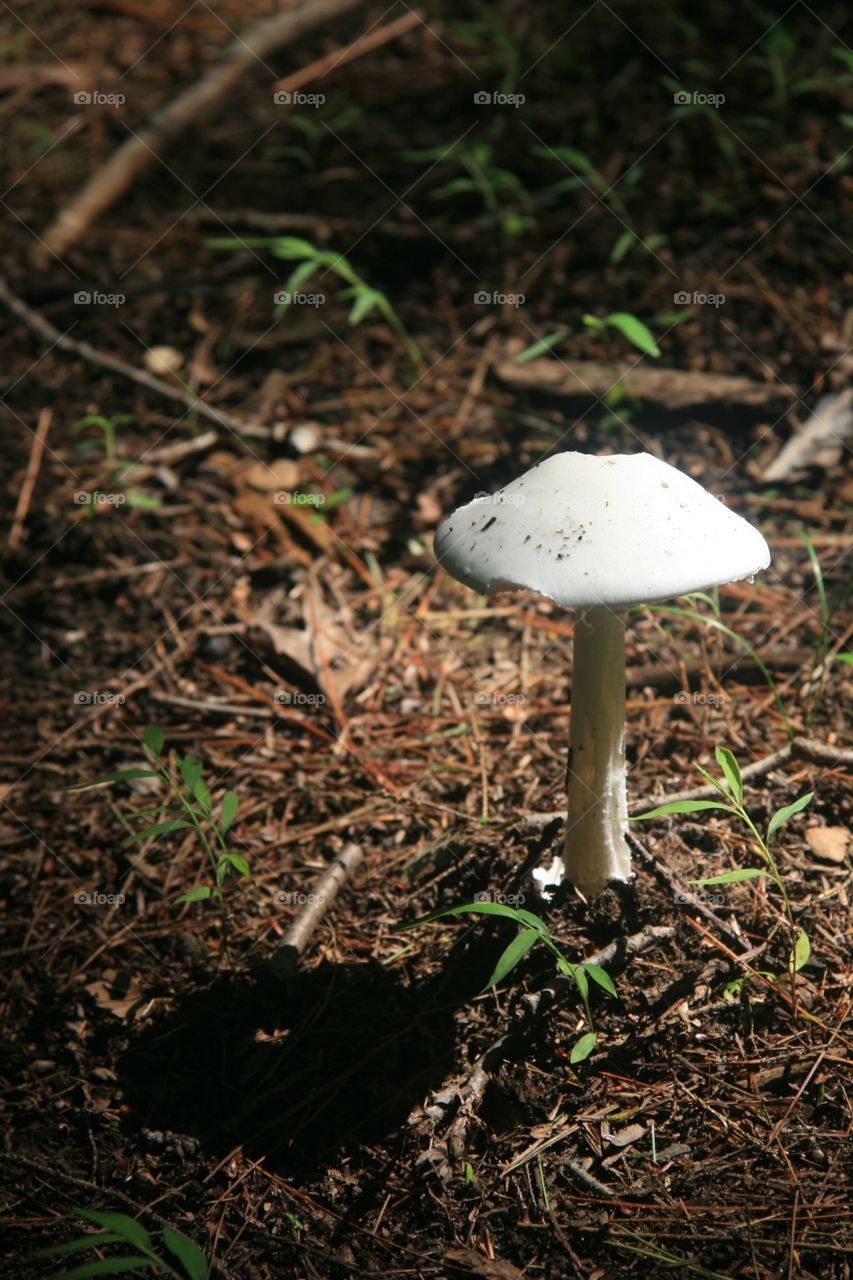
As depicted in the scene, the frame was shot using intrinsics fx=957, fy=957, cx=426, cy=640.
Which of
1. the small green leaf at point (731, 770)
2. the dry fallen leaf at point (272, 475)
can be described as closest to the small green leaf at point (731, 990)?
the small green leaf at point (731, 770)

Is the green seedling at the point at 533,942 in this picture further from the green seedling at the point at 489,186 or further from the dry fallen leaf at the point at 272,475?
the green seedling at the point at 489,186

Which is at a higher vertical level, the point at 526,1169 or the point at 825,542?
the point at 825,542

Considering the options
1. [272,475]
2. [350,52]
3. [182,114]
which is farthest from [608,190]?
[182,114]

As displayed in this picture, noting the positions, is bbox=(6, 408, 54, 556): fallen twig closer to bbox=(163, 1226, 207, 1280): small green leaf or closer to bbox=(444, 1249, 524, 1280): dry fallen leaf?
bbox=(163, 1226, 207, 1280): small green leaf

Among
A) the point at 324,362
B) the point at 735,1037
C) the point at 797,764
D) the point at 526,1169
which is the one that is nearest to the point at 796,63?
the point at 324,362

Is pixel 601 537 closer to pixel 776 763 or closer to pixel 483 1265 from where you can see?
pixel 776 763

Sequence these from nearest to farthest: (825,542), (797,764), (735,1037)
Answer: (735,1037) < (797,764) < (825,542)

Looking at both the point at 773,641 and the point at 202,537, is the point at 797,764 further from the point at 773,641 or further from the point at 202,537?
the point at 202,537
